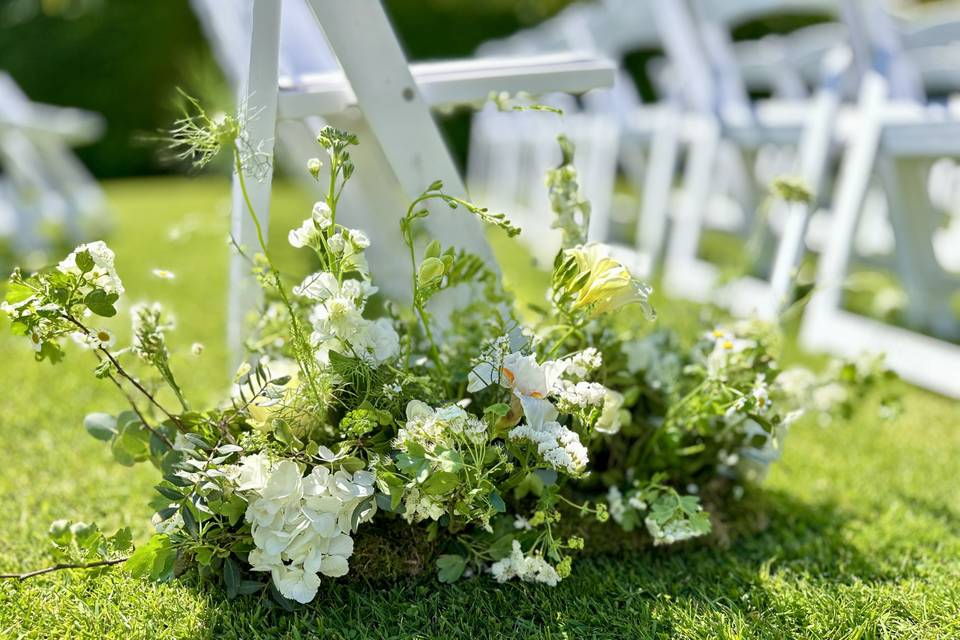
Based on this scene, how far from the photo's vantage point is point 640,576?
1327 millimetres

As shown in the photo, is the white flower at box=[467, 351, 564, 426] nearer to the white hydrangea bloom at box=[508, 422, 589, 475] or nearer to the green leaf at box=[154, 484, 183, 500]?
the white hydrangea bloom at box=[508, 422, 589, 475]

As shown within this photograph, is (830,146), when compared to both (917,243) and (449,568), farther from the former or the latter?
(449,568)

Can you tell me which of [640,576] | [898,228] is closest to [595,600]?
[640,576]

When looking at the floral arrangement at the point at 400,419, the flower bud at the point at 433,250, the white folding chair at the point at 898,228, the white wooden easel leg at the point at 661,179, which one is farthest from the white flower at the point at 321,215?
the white wooden easel leg at the point at 661,179

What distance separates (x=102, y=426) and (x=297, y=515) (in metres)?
0.43

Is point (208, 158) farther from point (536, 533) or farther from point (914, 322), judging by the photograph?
point (914, 322)

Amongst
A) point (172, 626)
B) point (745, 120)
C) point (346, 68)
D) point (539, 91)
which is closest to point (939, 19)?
point (745, 120)

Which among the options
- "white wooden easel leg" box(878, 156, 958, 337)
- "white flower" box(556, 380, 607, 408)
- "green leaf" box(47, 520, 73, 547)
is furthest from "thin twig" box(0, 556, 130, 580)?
"white wooden easel leg" box(878, 156, 958, 337)

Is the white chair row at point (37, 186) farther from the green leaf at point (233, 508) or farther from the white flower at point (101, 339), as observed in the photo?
the green leaf at point (233, 508)

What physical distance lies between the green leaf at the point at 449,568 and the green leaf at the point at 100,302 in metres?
0.57

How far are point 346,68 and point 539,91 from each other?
326mm

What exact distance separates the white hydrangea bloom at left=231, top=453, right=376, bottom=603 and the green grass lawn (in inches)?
3.3

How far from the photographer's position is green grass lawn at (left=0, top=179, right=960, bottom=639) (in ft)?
3.84

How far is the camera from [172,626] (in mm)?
1149
